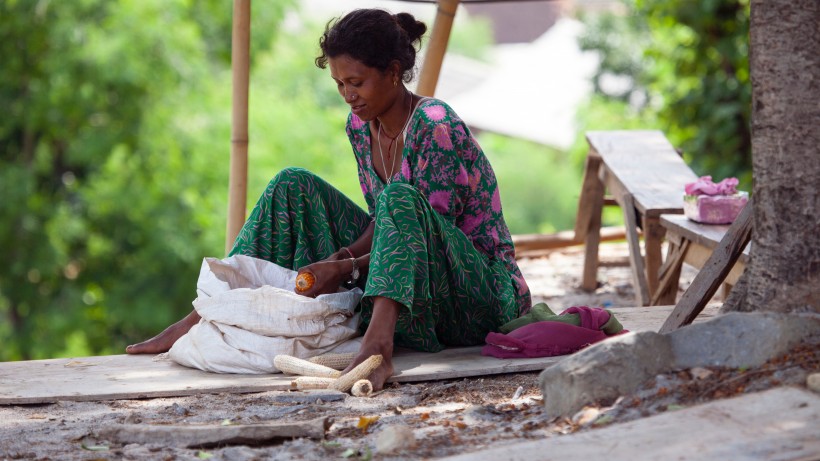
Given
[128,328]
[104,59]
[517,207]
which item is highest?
[104,59]

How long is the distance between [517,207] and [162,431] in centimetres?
2435

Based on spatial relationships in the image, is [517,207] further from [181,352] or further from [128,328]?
[181,352]

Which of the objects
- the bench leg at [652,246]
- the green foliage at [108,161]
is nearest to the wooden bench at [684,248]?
the bench leg at [652,246]

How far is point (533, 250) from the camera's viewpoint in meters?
8.00

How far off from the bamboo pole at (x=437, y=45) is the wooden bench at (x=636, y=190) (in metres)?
1.23

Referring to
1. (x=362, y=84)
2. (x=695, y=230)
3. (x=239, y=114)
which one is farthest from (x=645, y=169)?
(x=362, y=84)

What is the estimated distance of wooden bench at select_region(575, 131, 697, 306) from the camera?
225 inches

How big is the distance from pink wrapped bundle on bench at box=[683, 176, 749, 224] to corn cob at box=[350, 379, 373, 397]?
226 centimetres

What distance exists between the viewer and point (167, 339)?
13.5 feet

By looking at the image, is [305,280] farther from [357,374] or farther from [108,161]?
[108,161]

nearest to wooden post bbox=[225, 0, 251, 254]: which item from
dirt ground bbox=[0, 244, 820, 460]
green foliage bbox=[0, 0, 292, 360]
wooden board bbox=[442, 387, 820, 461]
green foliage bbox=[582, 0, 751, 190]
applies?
dirt ground bbox=[0, 244, 820, 460]

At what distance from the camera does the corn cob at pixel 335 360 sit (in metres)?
3.64

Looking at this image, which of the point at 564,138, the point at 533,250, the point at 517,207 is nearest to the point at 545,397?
the point at 533,250

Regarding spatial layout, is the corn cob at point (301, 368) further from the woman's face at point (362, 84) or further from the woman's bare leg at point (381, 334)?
the woman's face at point (362, 84)
